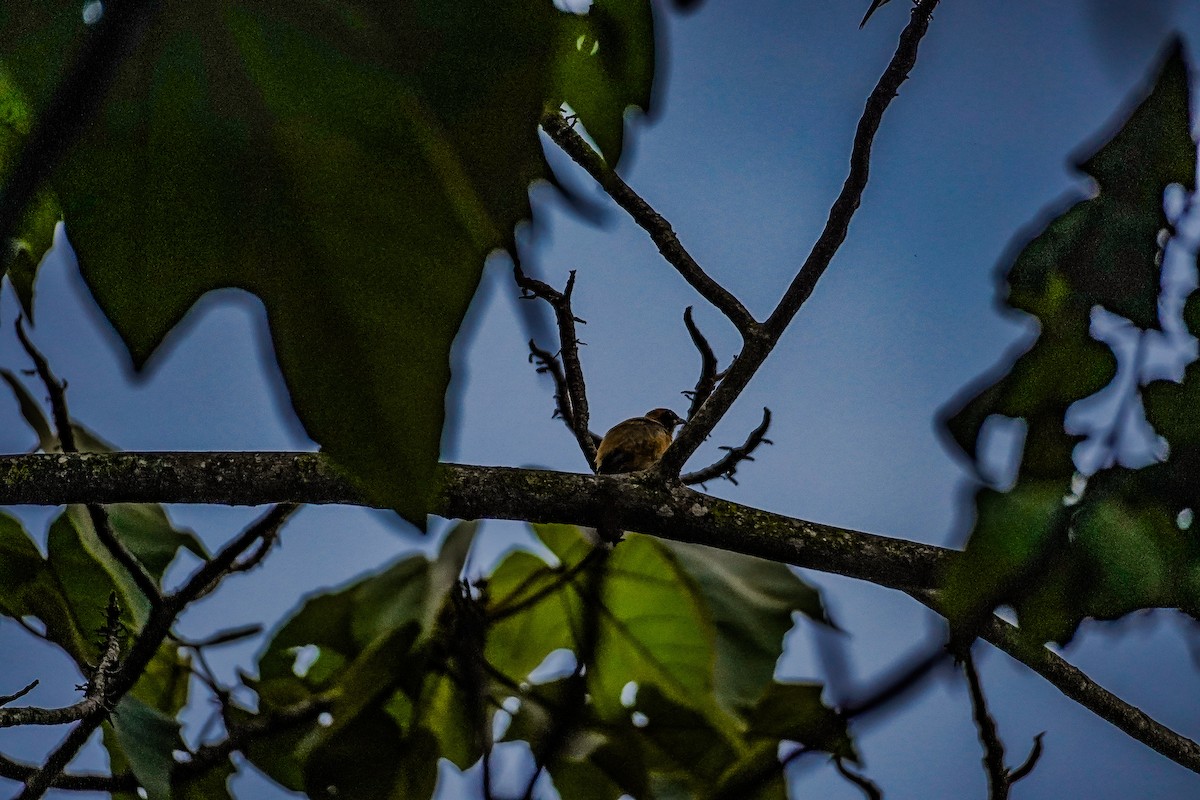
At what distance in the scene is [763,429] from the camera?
3.20ft

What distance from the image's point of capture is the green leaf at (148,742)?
2.26 feet

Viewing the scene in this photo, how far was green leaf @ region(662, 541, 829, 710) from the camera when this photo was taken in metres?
0.79

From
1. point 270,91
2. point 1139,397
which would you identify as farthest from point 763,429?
point 270,91

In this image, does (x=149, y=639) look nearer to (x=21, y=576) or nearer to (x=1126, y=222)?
(x=21, y=576)

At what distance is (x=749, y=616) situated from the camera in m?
0.82

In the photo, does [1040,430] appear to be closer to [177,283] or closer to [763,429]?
[177,283]

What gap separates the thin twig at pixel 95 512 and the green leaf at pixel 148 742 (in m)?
0.08

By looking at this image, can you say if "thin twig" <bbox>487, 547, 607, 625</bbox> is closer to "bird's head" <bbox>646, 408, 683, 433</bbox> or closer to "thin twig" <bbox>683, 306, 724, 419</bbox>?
"thin twig" <bbox>683, 306, 724, 419</bbox>

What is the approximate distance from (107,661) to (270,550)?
18 centimetres

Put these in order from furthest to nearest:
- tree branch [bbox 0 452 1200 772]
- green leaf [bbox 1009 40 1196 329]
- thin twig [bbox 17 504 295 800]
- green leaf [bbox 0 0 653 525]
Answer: thin twig [bbox 17 504 295 800] → tree branch [bbox 0 452 1200 772] → green leaf [bbox 1009 40 1196 329] → green leaf [bbox 0 0 653 525]

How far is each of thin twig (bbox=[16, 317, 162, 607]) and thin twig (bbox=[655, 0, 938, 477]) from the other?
0.38m

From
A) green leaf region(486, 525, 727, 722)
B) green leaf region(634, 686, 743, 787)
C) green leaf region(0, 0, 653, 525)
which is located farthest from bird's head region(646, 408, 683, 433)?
green leaf region(0, 0, 653, 525)

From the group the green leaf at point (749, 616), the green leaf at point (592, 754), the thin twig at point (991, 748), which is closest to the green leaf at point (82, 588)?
the green leaf at point (592, 754)

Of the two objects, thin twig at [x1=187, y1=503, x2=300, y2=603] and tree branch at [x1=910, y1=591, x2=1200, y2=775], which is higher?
thin twig at [x1=187, y1=503, x2=300, y2=603]
